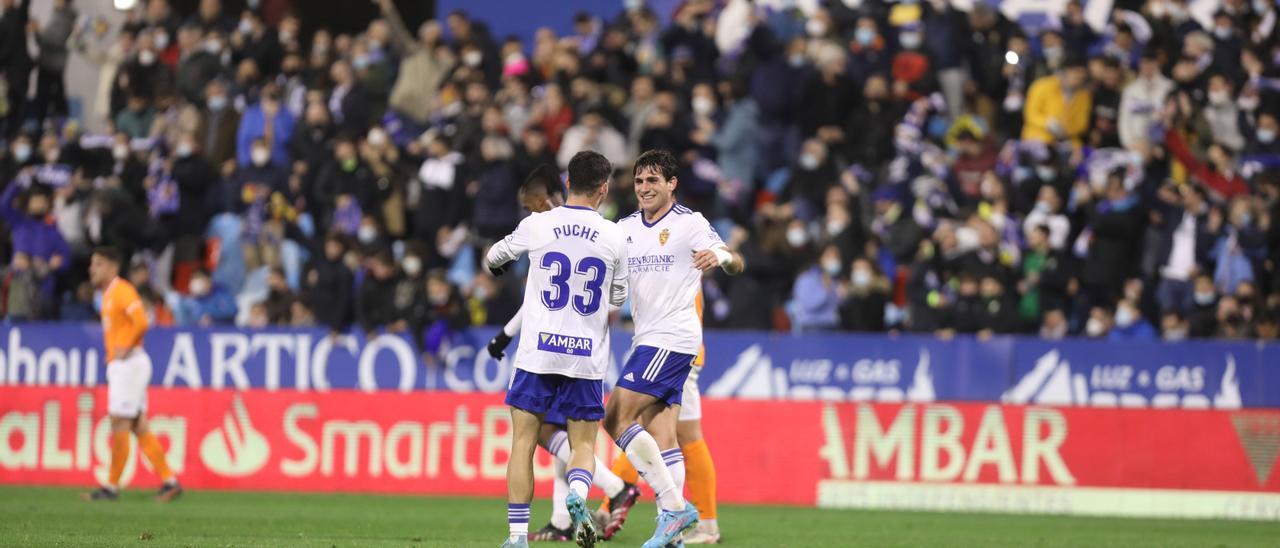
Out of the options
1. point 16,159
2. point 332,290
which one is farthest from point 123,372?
point 16,159

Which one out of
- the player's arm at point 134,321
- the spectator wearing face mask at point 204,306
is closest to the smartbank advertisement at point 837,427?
the spectator wearing face mask at point 204,306

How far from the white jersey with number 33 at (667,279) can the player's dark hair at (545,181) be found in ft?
3.13

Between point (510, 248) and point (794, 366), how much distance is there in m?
10.8

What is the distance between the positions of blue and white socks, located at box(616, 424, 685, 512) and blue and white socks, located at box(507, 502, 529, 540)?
89 centimetres

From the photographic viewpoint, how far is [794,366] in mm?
20719

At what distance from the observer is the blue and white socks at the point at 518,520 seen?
10156mm

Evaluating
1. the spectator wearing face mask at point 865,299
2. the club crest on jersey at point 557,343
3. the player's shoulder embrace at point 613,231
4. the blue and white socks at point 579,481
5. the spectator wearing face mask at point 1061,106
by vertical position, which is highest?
the spectator wearing face mask at point 1061,106

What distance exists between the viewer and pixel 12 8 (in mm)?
26250

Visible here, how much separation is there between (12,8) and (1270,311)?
17878 millimetres

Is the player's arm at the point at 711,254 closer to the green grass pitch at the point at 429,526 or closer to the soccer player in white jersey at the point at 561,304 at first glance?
the soccer player in white jersey at the point at 561,304

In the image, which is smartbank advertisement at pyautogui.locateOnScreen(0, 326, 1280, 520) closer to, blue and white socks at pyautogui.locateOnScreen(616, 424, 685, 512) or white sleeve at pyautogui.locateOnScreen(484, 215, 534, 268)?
blue and white socks at pyautogui.locateOnScreen(616, 424, 685, 512)

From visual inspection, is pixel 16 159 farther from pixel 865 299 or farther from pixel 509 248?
pixel 509 248

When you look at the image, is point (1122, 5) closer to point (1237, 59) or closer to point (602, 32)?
point (1237, 59)

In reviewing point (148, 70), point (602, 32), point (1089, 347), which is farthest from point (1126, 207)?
point (148, 70)
